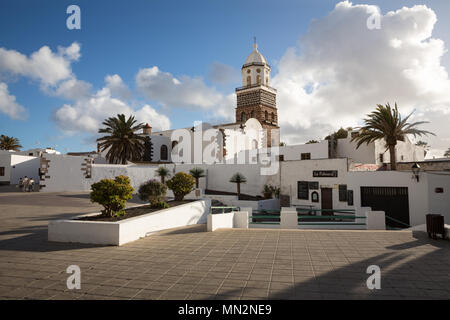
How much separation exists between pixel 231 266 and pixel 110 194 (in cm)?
526

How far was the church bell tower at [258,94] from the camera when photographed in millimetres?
46500

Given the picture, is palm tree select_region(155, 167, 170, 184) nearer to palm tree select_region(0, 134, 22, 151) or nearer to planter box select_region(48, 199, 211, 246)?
planter box select_region(48, 199, 211, 246)

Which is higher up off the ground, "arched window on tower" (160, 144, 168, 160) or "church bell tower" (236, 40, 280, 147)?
"church bell tower" (236, 40, 280, 147)

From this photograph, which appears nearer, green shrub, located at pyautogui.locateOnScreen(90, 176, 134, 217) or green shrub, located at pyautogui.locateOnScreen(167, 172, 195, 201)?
green shrub, located at pyautogui.locateOnScreen(90, 176, 134, 217)

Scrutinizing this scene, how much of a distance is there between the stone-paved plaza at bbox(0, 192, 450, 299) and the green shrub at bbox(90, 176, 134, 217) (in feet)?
5.60

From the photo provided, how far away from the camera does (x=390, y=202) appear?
1650cm

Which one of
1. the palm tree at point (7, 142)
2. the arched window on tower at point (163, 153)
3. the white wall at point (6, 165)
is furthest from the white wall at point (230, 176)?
the palm tree at point (7, 142)

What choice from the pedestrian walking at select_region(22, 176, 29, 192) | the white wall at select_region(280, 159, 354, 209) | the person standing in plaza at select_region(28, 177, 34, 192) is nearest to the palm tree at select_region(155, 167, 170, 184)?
the person standing in plaza at select_region(28, 177, 34, 192)

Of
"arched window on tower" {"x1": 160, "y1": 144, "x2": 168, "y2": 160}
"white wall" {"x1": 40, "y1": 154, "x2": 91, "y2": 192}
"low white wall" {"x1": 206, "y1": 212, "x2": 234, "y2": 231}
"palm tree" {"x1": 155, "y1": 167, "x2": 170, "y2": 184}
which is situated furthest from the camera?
"arched window on tower" {"x1": 160, "y1": 144, "x2": 168, "y2": 160}

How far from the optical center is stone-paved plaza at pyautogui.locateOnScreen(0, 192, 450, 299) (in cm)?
463
